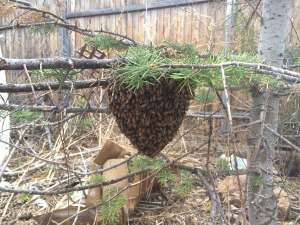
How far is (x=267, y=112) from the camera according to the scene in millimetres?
1560

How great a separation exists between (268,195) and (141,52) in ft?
2.90

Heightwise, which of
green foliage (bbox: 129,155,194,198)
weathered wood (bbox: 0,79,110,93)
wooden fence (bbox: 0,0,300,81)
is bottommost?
green foliage (bbox: 129,155,194,198)

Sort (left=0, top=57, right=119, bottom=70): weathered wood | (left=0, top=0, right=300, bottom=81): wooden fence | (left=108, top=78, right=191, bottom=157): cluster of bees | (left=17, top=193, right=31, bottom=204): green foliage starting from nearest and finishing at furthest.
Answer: (left=0, top=57, right=119, bottom=70): weathered wood < (left=108, top=78, right=191, bottom=157): cluster of bees < (left=17, top=193, right=31, bottom=204): green foliage < (left=0, top=0, right=300, bottom=81): wooden fence

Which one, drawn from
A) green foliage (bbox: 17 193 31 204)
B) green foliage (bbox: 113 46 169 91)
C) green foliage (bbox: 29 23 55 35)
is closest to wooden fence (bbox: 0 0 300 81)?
green foliage (bbox: 17 193 31 204)

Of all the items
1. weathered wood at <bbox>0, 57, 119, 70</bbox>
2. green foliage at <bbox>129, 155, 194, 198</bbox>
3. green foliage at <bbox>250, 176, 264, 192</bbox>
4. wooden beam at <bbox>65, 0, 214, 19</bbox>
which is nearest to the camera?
weathered wood at <bbox>0, 57, 119, 70</bbox>

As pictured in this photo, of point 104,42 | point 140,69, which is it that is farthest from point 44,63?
point 104,42

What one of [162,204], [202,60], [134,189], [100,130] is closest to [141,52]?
[202,60]

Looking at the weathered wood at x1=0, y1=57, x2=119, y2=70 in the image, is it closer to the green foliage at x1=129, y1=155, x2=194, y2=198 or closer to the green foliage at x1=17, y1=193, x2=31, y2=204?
the green foliage at x1=129, y1=155, x2=194, y2=198

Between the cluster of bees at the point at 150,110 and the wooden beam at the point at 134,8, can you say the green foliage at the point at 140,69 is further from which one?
the wooden beam at the point at 134,8

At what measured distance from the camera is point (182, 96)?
111 cm

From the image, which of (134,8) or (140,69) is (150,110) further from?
(134,8)

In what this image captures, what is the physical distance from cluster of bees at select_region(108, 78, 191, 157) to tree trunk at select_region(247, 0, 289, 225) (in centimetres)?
48

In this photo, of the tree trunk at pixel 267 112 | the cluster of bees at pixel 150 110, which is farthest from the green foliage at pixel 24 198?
the cluster of bees at pixel 150 110

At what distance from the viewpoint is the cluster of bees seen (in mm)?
1064
